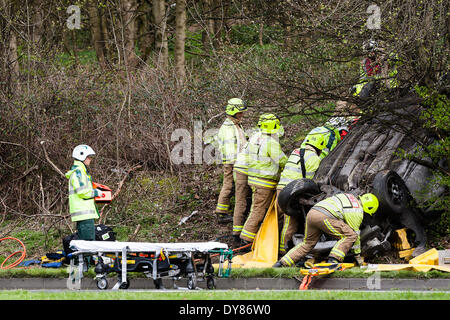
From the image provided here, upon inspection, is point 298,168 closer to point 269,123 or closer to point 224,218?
point 269,123

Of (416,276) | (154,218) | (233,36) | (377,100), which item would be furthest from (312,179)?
(233,36)

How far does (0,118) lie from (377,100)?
29.8 ft

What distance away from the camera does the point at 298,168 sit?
13148 millimetres

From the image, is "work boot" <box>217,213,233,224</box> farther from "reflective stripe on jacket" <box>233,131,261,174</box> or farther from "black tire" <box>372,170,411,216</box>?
"black tire" <box>372,170,411,216</box>

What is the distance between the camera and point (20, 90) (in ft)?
59.8

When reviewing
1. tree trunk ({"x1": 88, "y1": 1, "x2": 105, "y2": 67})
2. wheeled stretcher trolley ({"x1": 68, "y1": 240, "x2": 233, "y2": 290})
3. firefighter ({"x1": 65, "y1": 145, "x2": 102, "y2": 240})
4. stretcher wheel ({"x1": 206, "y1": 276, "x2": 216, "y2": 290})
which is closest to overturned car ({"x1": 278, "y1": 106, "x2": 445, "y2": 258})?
stretcher wheel ({"x1": 206, "y1": 276, "x2": 216, "y2": 290})

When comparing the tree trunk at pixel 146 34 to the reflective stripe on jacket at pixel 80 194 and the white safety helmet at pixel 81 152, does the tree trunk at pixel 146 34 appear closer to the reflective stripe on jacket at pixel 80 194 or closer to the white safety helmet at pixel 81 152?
the white safety helmet at pixel 81 152

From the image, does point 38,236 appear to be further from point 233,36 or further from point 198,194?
point 233,36

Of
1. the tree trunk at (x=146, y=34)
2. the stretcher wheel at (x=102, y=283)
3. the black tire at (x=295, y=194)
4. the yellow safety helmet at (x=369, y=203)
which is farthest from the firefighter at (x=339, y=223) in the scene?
the tree trunk at (x=146, y=34)

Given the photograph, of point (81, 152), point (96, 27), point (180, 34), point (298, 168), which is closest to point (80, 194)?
point (81, 152)

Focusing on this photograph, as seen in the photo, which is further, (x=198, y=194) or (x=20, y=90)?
(x=20, y=90)

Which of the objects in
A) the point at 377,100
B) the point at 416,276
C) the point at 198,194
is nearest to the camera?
the point at 416,276

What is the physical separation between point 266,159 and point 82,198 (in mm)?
3444

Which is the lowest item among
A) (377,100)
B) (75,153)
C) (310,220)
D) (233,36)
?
(310,220)
